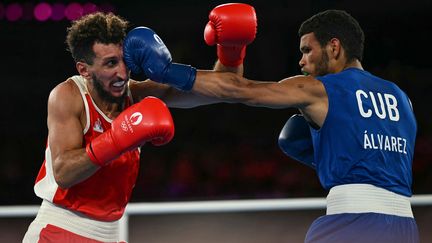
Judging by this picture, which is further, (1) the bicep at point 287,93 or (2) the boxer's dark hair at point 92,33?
(2) the boxer's dark hair at point 92,33

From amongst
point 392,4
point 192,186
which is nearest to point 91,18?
point 192,186

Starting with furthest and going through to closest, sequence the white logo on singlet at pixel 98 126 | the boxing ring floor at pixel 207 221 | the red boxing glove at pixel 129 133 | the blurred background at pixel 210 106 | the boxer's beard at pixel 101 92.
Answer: the blurred background at pixel 210 106 → the boxing ring floor at pixel 207 221 → the boxer's beard at pixel 101 92 → the white logo on singlet at pixel 98 126 → the red boxing glove at pixel 129 133

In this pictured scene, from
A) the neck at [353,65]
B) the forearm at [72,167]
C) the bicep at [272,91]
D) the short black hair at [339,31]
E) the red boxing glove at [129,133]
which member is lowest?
the forearm at [72,167]

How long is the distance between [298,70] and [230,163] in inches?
48.1

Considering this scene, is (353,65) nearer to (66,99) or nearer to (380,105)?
(380,105)

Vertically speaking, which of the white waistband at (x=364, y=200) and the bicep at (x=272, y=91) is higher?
the bicep at (x=272, y=91)

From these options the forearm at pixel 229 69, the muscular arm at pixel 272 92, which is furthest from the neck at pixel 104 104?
the forearm at pixel 229 69

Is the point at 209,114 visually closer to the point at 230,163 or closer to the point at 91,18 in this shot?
the point at 230,163

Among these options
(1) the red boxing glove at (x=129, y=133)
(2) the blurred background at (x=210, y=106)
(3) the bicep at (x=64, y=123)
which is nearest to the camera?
(1) the red boxing glove at (x=129, y=133)

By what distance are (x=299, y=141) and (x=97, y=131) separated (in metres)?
0.85

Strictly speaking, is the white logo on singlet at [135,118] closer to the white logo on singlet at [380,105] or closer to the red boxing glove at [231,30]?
the red boxing glove at [231,30]

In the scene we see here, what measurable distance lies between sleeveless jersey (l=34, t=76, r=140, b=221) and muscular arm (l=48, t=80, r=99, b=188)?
53mm

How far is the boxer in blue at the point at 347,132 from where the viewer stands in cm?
253

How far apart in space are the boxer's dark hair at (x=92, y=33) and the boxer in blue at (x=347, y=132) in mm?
122
